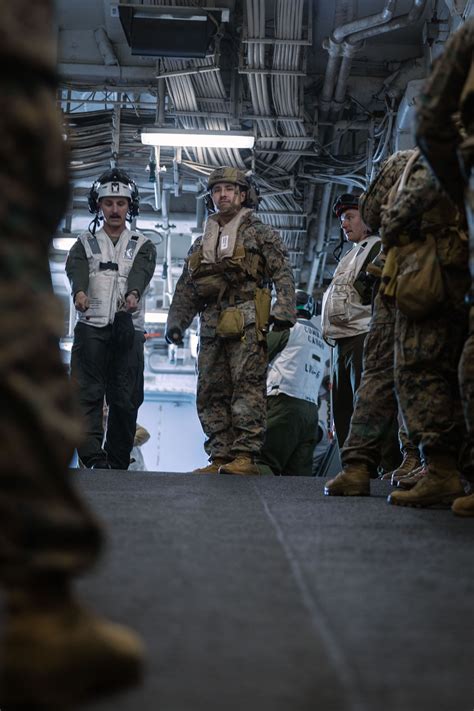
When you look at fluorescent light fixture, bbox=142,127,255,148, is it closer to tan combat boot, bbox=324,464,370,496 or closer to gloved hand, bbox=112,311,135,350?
gloved hand, bbox=112,311,135,350

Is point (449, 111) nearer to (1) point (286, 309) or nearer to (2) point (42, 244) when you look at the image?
(2) point (42, 244)

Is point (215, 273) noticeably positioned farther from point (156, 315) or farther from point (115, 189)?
point (156, 315)

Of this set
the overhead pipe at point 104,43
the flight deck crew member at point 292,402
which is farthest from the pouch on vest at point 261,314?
the overhead pipe at point 104,43

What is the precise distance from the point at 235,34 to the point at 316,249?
4.05 metres

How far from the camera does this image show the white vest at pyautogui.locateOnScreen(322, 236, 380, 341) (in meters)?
6.36

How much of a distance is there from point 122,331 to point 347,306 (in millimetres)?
1530

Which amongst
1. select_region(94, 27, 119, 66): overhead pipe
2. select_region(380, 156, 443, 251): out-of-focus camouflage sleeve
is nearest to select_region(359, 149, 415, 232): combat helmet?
select_region(380, 156, 443, 251): out-of-focus camouflage sleeve

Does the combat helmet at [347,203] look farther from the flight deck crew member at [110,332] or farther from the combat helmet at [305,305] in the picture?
the combat helmet at [305,305]

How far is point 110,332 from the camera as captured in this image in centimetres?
632

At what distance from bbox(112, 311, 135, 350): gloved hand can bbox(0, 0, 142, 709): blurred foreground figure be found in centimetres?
498

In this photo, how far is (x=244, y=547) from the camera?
2.34m

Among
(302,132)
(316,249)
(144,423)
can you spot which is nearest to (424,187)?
(302,132)

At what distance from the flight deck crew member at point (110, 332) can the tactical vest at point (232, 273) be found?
0.52m

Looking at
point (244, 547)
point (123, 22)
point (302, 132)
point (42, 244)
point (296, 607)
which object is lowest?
point (244, 547)
